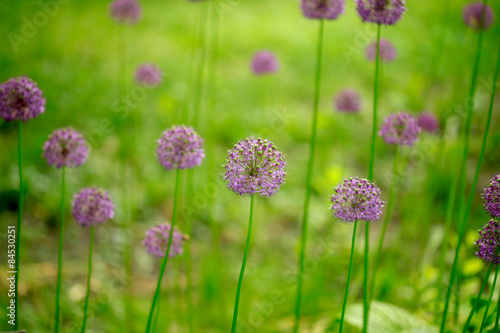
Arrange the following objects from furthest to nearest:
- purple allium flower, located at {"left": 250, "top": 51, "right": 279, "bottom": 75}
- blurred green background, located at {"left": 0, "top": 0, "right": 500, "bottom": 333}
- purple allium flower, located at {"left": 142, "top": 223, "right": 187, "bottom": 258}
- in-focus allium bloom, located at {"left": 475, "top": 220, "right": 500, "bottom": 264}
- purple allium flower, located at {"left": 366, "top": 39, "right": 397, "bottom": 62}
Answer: purple allium flower, located at {"left": 250, "top": 51, "right": 279, "bottom": 75}
purple allium flower, located at {"left": 366, "top": 39, "right": 397, "bottom": 62}
blurred green background, located at {"left": 0, "top": 0, "right": 500, "bottom": 333}
purple allium flower, located at {"left": 142, "top": 223, "right": 187, "bottom": 258}
in-focus allium bloom, located at {"left": 475, "top": 220, "right": 500, "bottom": 264}

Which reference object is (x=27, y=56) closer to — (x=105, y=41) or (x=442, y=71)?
(x=105, y=41)

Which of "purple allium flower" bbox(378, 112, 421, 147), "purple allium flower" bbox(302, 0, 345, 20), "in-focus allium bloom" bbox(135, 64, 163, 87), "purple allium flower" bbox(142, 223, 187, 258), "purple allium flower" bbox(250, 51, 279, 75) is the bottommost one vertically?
"purple allium flower" bbox(142, 223, 187, 258)

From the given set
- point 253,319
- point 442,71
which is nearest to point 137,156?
point 253,319

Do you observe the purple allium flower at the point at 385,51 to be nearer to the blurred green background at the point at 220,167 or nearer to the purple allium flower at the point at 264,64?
the blurred green background at the point at 220,167

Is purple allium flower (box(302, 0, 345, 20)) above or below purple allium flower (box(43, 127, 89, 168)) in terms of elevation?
above

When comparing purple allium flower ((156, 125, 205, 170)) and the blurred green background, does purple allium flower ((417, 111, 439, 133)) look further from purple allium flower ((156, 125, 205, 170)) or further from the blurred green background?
purple allium flower ((156, 125, 205, 170))

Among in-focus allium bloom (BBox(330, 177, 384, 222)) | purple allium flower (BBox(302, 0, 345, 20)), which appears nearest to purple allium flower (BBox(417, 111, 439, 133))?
purple allium flower (BBox(302, 0, 345, 20))

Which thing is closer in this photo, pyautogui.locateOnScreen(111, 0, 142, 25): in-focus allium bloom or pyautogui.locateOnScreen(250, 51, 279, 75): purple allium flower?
pyautogui.locateOnScreen(111, 0, 142, 25): in-focus allium bloom

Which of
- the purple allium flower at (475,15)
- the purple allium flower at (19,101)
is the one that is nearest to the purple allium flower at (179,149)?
the purple allium flower at (19,101)
